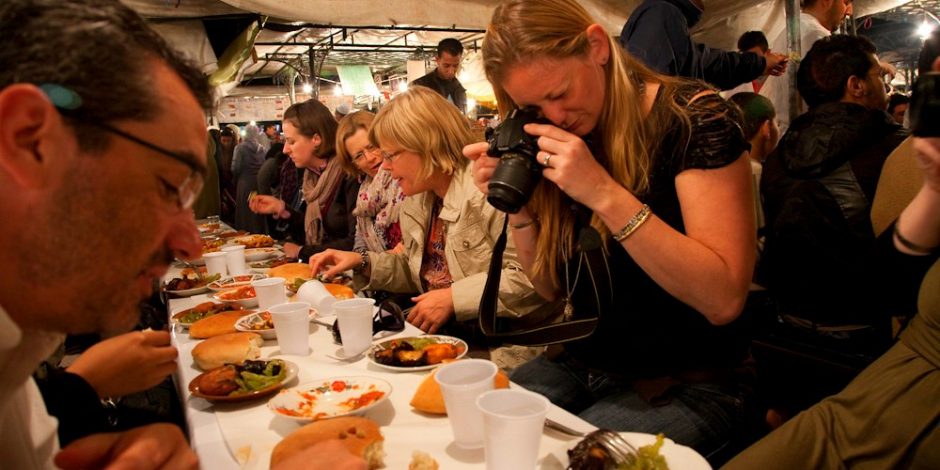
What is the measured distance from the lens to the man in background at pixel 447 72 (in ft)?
18.3

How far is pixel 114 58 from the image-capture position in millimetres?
714

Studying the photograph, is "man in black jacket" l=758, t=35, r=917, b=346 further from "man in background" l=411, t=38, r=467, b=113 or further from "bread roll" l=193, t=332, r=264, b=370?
"man in background" l=411, t=38, r=467, b=113

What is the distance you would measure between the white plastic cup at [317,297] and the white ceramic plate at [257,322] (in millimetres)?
43

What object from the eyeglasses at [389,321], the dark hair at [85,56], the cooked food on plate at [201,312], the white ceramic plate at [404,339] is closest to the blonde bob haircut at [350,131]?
the cooked food on plate at [201,312]

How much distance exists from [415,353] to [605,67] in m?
0.91

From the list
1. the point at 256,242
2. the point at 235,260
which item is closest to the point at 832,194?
the point at 235,260

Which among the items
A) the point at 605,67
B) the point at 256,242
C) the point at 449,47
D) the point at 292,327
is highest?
the point at 449,47

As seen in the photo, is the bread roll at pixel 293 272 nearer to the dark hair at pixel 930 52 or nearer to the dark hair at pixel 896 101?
the dark hair at pixel 930 52

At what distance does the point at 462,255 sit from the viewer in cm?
242

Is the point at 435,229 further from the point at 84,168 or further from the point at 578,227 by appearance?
the point at 84,168

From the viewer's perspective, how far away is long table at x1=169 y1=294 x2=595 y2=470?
3.66 feet

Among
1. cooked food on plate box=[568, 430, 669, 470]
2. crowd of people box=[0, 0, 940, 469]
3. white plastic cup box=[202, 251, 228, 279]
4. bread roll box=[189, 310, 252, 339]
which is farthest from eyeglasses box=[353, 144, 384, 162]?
cooked food on plate box=[568, 430, 669, 470]

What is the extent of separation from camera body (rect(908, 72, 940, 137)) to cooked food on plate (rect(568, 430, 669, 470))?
0.73 metres

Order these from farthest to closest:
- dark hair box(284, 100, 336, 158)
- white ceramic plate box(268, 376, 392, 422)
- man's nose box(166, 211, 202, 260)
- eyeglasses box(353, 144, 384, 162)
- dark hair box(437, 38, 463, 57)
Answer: dark hair box(437, 38, 463, 57), dark hair box(284, 100, 336, 158), eyeglasses box(353, 144, 384, 162), white ceramic plate box(268, 376, 392, 422), man's nose box(166, 211, 202, 260)
